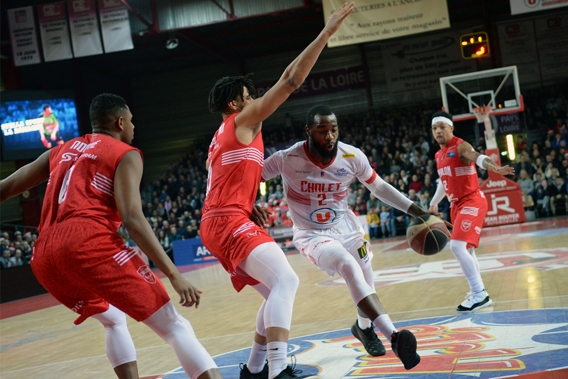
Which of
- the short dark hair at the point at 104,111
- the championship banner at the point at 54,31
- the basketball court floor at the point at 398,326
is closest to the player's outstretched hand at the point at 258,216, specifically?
the basketball court floor at the point at 398,326

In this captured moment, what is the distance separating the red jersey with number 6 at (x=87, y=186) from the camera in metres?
3.36

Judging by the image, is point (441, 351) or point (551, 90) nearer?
point (441, 351)

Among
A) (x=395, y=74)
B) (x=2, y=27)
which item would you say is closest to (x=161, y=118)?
(x=2, y=27)

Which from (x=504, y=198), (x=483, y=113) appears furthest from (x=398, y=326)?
(x=483, y=113)

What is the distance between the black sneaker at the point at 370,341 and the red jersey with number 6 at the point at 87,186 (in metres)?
2.38

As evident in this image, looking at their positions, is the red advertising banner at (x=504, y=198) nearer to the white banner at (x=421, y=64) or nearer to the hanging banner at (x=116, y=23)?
the white banner at (x=421, y=64)

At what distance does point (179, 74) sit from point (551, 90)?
15.0 metres

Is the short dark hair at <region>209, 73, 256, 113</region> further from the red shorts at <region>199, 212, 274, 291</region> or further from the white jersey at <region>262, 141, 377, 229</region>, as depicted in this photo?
the red shorts at <region>199, 212, 274, 291</region>

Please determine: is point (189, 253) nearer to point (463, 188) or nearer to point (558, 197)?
point (558, 197)

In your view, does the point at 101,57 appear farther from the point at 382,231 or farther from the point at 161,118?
the point at 382,231

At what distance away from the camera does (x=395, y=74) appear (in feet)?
85.1

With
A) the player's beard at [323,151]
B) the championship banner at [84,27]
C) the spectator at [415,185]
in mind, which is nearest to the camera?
the player's beard at [323,151]

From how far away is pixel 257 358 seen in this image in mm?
4512

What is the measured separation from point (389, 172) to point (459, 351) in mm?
17772
